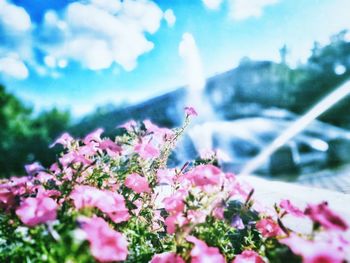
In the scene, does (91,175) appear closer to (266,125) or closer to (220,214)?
(220,214)

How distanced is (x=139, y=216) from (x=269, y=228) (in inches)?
27.6

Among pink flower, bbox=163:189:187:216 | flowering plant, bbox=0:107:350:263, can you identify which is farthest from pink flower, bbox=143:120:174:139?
pink flower, bbox=163:189:187:216

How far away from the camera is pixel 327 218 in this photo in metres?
1.07

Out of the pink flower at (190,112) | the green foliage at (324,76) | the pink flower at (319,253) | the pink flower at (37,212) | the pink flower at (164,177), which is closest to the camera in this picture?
the pink flower at (319,253)

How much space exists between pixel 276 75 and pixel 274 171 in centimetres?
1272

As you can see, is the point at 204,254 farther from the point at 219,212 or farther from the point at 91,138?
the point at 91,138

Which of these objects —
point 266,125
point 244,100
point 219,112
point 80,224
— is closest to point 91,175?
point 80,224

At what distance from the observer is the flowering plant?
Answer: 110cm

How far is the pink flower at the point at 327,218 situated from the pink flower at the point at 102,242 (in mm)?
653

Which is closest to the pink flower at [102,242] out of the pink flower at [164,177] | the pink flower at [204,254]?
the pink flower at [204,254]

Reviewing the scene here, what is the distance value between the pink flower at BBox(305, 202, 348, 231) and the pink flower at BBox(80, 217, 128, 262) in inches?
25.7

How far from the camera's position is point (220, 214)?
142cm

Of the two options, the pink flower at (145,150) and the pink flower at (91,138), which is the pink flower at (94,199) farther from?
the pink flower at (91,138)

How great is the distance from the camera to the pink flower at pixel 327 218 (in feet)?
3.42
